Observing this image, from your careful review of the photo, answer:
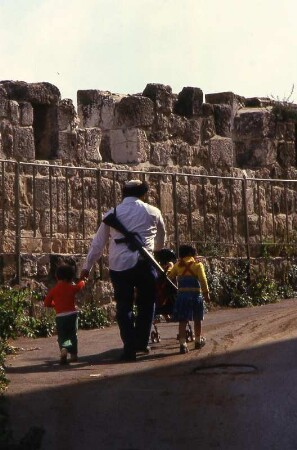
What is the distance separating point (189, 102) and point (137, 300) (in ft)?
17.5

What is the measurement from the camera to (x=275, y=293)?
15.2 m

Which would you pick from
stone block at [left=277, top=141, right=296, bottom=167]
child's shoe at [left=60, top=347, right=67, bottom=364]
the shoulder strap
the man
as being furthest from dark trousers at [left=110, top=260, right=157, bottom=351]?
stone block at [left=277, top=141, right=296, bottom=167]

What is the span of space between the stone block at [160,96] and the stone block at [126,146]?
1.77ft

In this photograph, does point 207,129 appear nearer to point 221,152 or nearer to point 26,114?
point 221,152

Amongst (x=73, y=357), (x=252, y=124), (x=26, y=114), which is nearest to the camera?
(x=73, y=357)

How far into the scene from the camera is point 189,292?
10.7 metres

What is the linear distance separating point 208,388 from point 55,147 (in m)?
5.48

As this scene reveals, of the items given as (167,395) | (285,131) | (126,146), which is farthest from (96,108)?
(167,395)

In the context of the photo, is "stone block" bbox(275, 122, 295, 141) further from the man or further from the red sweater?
the red sweater

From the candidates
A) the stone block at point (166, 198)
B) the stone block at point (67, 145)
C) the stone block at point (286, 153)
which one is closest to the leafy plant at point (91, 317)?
the stone block at point (67, 145)

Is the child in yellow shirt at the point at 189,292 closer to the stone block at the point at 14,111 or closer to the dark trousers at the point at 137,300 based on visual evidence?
the dark trousers at the point at 137,300

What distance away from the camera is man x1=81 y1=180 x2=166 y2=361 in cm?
1039

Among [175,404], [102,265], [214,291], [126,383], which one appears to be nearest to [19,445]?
[175,404]

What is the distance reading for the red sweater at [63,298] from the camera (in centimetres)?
1042
